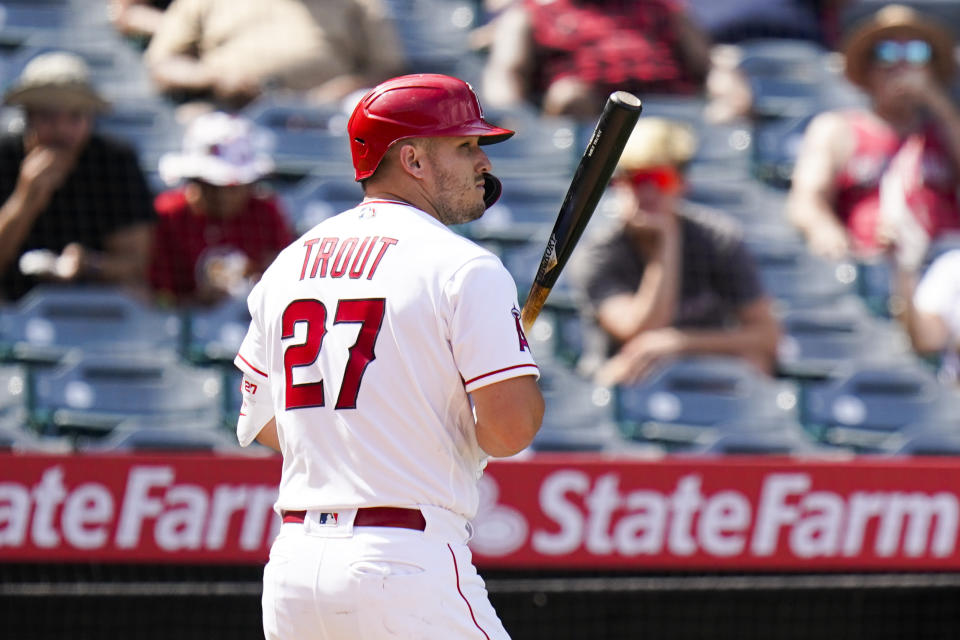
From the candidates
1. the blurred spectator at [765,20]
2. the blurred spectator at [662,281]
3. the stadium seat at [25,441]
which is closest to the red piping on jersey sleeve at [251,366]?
the stadium seat at [25,441]

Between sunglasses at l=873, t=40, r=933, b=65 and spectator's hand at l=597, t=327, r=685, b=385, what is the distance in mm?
1886

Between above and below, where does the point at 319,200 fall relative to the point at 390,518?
below

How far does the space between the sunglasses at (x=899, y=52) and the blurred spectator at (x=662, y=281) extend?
131 centimetres

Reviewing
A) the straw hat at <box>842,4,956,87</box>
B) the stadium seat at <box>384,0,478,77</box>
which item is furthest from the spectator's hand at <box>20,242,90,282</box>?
the straw hat at <box>842,4,956,87</box>

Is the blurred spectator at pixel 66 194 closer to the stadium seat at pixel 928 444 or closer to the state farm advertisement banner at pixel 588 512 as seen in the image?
the state farm advertisement banner at pixel 588 512

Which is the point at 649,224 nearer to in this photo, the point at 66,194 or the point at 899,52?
the point at 899,52

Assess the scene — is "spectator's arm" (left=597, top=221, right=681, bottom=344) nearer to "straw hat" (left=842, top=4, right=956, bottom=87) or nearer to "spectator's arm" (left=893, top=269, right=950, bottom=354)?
"spectator's arm" (left=893, top=269, right=950, bottom=354)

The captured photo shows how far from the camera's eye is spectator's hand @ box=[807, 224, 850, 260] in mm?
5363

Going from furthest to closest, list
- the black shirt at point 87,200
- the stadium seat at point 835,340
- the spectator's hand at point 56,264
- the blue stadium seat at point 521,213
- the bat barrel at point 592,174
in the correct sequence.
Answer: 1. the blue stadium seat at point 521,213
2. the stadium seat at point 835,340
3. the black shirt at point 87,200
4. the spectator's hand at point 56,264
5. the bat barrel at point 592,174

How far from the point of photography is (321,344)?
2.14 meters

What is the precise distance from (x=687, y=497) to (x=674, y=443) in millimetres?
589

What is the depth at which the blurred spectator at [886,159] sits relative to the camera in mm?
5477

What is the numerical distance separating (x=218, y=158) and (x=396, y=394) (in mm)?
2940

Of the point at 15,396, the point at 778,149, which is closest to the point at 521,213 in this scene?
the point at 778,149
